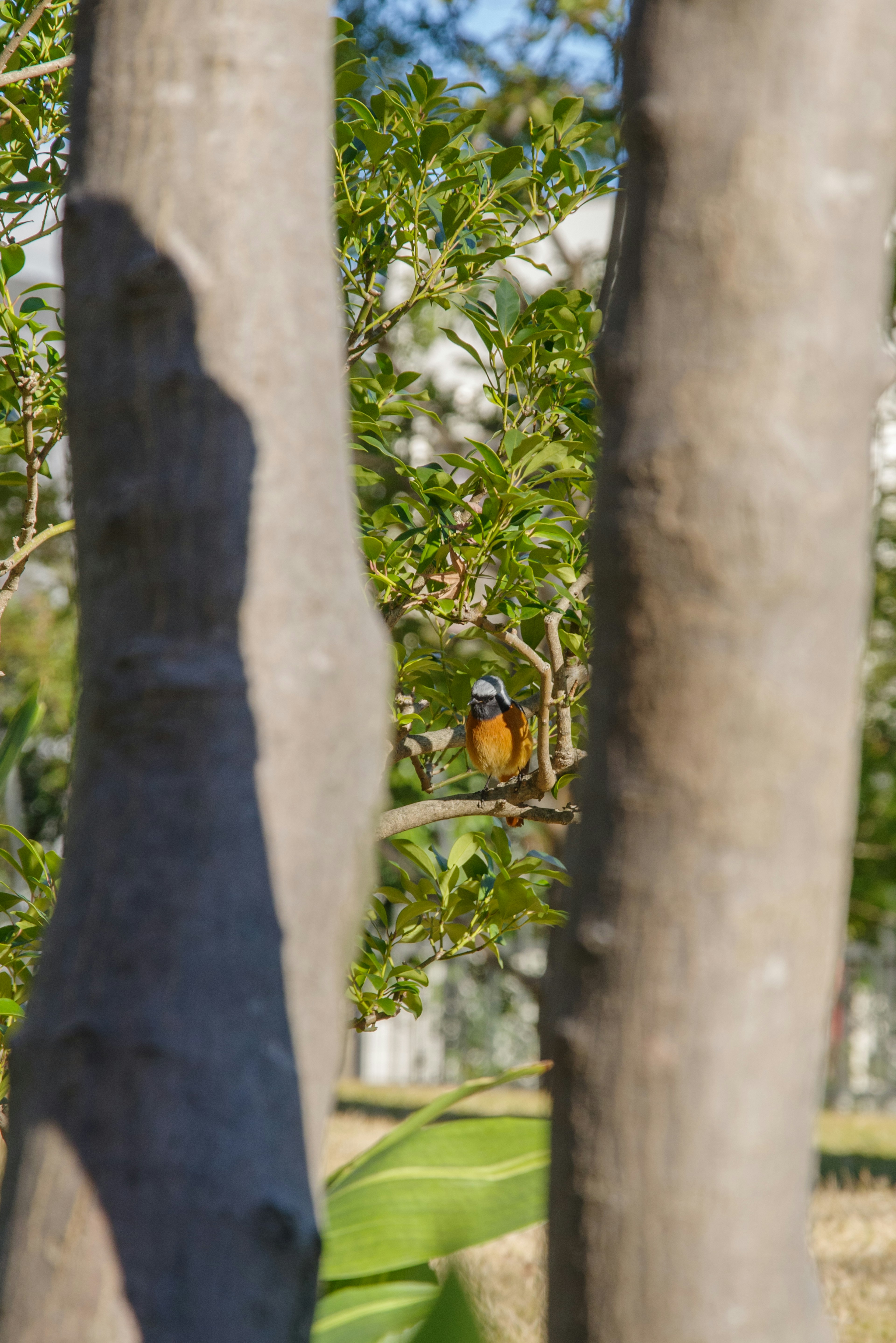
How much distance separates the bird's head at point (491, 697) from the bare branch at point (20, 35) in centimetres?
170

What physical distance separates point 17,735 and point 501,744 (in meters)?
1.72

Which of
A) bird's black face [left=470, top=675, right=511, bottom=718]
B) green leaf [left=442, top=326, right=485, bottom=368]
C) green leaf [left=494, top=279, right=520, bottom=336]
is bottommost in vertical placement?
bird's black face [left=470, top=675, right=511, bottom=718]

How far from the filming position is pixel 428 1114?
115 cm

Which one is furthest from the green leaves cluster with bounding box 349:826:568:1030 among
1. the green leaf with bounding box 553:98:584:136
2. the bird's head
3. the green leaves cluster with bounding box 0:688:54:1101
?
the green leaf with bounding box 553:98:584:136

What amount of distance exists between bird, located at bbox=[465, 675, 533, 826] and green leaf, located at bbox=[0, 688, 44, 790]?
1.39 meters

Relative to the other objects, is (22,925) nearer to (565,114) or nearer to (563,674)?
(563,674)

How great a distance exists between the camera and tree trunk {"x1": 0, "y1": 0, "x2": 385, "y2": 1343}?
0.77m

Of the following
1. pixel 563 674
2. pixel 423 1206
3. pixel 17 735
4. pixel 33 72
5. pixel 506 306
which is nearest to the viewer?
pixel 423 1206

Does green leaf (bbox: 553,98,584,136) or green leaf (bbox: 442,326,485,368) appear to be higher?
green leaf (bbox: 553,98,584,136)

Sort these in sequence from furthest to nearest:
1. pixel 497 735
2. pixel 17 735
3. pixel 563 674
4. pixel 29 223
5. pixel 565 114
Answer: pixel 497 735 → pixel 29 223 → pixel 563 674 → pixel 565 114 → pixel 17 735

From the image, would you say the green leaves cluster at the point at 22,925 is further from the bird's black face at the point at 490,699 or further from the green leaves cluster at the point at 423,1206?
the bird's black face at the point at 490,699

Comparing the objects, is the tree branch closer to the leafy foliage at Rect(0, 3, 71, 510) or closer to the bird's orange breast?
the bird's orange breast

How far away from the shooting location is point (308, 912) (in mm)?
840

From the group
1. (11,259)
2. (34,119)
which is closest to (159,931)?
(11,259)
